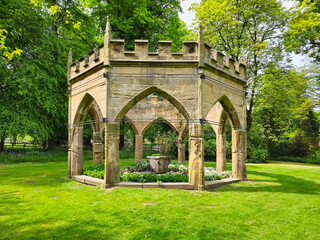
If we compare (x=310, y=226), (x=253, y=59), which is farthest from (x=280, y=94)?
(x=310, y=226)

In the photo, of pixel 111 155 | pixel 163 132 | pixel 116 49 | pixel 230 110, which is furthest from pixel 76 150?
pixel 163 132

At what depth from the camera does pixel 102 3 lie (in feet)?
68.5

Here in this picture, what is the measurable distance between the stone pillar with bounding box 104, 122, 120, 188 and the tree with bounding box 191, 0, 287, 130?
1385 centimetres

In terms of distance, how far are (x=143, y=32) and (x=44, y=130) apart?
13364mm

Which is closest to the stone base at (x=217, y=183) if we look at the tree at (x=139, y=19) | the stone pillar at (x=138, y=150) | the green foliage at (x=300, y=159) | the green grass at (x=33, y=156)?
the stone pillar at (x=138, y=150)

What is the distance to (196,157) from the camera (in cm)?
817

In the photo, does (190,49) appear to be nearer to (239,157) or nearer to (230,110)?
(230,110)

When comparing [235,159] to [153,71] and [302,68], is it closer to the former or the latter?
[153,71]

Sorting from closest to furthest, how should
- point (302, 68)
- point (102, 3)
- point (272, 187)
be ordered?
point (272, 187) → point (102, 3) → point (302, 68)

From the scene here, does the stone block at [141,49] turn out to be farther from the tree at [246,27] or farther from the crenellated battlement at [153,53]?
the tree at [246,27]

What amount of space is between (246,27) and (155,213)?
18.8 m

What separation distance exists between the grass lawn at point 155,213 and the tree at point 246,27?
1341cm

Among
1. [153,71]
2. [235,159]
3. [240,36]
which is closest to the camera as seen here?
[153,71]

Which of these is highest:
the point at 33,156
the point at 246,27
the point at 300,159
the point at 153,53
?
the point at 246,27
